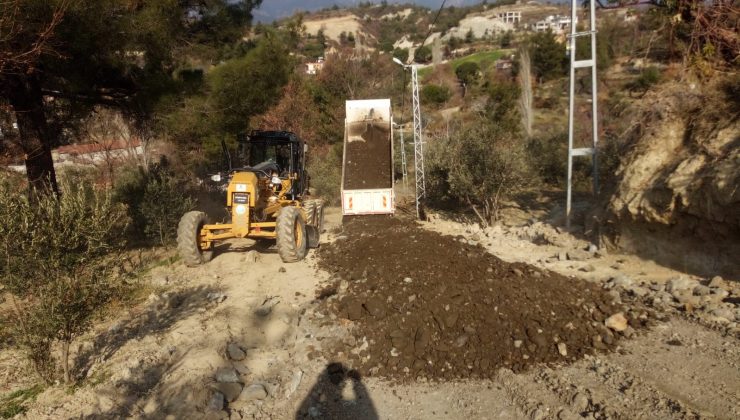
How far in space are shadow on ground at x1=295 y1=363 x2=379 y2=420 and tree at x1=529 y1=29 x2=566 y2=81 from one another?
43.9 metres

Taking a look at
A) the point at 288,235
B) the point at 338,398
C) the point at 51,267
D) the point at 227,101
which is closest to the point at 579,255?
the point at 288,235

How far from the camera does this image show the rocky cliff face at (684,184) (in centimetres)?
661

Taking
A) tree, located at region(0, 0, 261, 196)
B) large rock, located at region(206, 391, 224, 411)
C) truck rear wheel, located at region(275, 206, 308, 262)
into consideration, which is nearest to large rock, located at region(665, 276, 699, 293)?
large rock, located at region(206, 391, 224, 411)

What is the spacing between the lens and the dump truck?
494 inches

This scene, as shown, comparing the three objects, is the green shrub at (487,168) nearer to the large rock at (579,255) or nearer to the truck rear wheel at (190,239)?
the large rock at (579,255)

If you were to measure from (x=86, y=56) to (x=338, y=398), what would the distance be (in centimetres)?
774

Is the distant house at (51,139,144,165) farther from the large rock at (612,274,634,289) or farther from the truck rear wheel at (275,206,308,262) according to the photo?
the large rock at (612,274,634,289)

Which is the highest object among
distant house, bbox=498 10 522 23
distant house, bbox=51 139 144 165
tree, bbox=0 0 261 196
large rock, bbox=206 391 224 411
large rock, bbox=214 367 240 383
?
distant house, bbox=498 10 522 23

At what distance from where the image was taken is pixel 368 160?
46.3 feet

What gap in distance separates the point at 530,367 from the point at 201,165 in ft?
52.9

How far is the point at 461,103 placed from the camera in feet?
131

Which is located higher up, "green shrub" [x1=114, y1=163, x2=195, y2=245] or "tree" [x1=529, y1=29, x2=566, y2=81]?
"tree" [x1=529, y1=29, x2=566, y2=81]

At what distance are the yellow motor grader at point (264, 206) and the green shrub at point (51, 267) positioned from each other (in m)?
3.33

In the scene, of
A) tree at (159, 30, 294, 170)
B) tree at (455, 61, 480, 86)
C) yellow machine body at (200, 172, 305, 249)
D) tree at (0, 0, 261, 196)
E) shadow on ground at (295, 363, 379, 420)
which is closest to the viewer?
shadow on ground at (295, 363, 379, 420)
